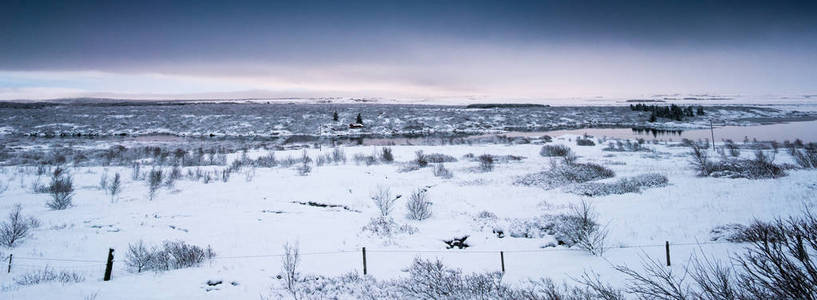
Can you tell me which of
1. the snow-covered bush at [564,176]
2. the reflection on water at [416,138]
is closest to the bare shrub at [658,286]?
the snow-covered bush at [564,176]

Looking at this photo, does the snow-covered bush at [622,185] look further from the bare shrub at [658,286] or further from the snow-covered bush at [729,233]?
the bare shrub at [658,286]

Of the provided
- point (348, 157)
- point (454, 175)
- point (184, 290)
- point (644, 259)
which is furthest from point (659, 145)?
point (184, 290)

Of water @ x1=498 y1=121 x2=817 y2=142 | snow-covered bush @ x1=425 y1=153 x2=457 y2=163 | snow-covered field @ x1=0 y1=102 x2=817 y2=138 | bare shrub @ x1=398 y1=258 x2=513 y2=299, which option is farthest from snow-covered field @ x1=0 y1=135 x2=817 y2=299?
snow-covered field @ x1=0 y1=102 x2=817 y2=138

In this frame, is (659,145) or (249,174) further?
(659,145)

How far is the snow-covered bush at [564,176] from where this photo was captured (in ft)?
52.5

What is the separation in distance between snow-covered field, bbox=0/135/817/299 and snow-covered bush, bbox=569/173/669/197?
1.56 feet

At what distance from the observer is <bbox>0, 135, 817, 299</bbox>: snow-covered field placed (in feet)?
24.6

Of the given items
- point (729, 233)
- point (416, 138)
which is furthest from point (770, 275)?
point (416, 138)

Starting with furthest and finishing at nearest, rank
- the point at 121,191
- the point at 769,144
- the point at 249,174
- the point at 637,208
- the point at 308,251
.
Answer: the point at 769,144, the point at 249,174, the point at 121,191, the point at 637,208, the point at 308,251

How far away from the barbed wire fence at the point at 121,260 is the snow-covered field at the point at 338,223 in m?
0.03

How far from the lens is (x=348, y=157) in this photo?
2456 centimetres

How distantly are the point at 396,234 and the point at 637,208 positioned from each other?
7.51 meters

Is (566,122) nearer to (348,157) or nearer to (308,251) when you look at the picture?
(348,157)

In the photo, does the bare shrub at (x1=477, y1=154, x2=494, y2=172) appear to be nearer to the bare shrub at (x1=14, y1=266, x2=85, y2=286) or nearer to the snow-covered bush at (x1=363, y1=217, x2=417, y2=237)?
the snow-covered bush at (x1=363, y1=217, x2=417, y2=237)
